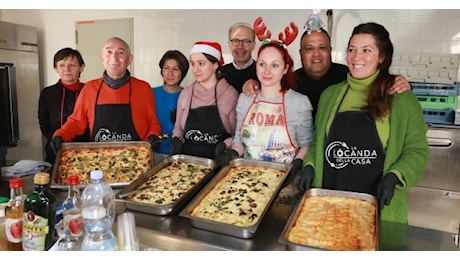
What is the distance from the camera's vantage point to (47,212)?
1.13 m

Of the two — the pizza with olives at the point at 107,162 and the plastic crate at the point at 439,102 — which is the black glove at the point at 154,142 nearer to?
the pizza with olives at the point at 107,162

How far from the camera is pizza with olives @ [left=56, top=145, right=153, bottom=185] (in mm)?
1807

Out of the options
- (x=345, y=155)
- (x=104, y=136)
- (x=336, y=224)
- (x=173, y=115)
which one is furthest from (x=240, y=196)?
(x=173, y=115)

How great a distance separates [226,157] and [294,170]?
1.15ft

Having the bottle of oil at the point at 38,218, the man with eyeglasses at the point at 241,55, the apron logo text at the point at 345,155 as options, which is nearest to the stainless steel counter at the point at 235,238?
the bottle of oil at the point at 38,218

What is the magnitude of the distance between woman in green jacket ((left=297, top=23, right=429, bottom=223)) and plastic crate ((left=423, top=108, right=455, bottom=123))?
1.73m

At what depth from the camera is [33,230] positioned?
42.8 inches

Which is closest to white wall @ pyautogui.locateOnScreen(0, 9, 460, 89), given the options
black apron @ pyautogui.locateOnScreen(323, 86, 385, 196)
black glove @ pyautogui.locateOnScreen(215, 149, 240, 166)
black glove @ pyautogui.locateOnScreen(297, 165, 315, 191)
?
black apron @ pyautogui.locateOnScreen(323, 86, 385, 196)

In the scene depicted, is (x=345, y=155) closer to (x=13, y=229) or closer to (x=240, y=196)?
(x=240, y=196)

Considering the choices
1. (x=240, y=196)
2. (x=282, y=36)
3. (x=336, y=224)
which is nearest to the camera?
(x=336, y=224)

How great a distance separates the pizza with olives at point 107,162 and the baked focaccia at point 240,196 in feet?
1.51

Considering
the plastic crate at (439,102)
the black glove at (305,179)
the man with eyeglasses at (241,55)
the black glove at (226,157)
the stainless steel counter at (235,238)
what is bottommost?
the stainless steel counter at (235,238)

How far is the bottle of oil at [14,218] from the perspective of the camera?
3.70 ft

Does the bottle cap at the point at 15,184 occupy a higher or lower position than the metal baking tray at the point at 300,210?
higher
